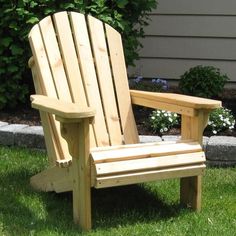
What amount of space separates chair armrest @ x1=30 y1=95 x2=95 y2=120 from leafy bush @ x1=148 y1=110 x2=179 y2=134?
61.5 inches

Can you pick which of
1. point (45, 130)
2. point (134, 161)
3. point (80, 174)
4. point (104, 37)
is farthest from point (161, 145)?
point (104, 37)

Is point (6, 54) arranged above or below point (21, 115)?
above

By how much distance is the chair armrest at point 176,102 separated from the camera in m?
3.95

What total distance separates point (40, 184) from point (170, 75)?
3118 mm

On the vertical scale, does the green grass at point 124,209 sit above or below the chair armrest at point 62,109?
below

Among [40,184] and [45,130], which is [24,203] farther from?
[45,130]

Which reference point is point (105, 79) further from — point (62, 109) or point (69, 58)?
point (62, 109)

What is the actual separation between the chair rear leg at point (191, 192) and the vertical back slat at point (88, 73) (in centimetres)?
66

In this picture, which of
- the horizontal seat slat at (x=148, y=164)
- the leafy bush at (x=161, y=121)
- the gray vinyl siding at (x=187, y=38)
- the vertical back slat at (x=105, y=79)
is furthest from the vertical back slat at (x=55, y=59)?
the gray vinyl siding at (x=187, y=38)

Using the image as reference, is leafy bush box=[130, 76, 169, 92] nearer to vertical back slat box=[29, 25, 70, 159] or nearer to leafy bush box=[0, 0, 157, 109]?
leafy bush box=[0, 0, 157, 109]

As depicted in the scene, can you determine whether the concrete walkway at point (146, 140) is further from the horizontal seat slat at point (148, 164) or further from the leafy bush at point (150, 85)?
the leafy bush at point (150, 85)

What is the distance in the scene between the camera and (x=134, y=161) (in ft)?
12.2

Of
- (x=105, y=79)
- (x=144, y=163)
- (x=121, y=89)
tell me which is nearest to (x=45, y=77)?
(x=105, y=79)

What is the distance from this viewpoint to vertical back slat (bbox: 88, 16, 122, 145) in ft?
15.0
